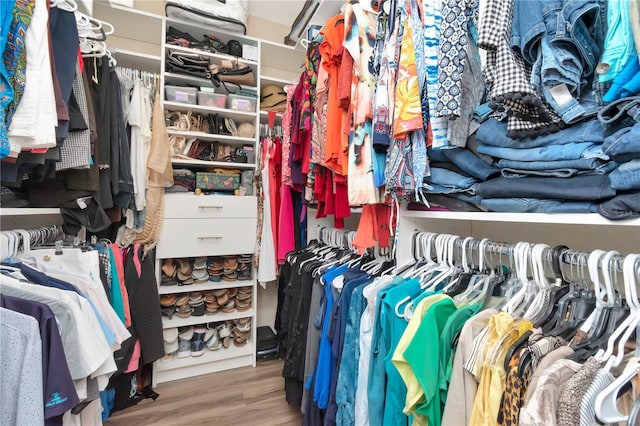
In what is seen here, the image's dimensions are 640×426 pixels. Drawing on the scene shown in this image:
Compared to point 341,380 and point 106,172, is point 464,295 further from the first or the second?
point 106,172

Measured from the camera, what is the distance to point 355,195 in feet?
3.75

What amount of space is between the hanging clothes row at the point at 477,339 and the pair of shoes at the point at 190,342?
3.83ft

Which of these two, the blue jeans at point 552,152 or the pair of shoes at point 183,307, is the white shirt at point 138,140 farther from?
the blue jeans at point 552,152

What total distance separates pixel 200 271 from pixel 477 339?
1868 millimetres

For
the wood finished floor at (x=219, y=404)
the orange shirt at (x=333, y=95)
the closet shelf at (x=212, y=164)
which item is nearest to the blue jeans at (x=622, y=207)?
the orange shirt at (x=333, y=95)

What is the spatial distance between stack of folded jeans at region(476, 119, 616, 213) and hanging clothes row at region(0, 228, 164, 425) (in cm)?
122

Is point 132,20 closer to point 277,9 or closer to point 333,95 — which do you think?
point 277,9

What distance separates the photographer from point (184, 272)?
206cm

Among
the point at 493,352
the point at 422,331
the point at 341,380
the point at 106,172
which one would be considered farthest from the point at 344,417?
the point at 106,172

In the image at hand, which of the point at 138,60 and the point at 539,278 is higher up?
the point at 138,60

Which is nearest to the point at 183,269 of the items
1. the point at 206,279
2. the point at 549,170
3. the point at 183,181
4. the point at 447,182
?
the point at 206,279

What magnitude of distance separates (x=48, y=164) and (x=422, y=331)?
1370mm

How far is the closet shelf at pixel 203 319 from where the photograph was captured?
6.65 ft

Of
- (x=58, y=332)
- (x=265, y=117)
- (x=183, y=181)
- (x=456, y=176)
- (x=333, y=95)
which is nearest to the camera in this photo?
(x=58, y=332)
